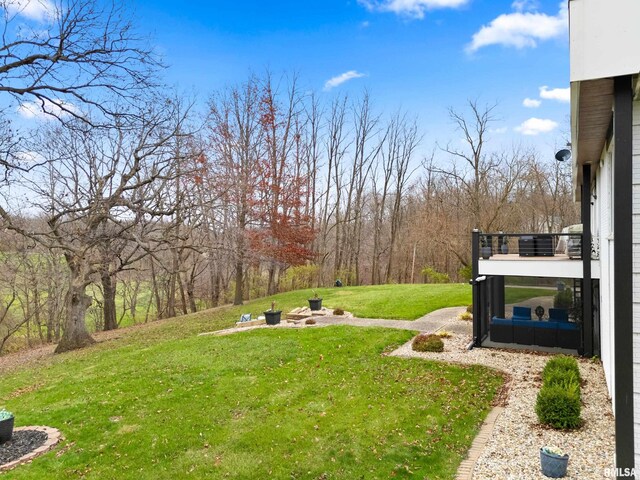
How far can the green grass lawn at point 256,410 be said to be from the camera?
6.04m

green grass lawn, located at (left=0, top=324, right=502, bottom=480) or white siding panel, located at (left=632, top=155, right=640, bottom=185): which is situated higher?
white siding panel, located at (left=632, top=155, right=640, bottom=185)

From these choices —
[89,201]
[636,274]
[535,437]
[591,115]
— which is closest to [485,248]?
[535,437]

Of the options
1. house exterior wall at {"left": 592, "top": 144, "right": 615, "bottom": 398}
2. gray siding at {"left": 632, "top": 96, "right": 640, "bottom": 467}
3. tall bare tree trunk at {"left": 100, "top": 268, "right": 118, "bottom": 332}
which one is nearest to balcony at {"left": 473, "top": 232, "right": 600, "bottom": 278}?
house exterior wall at {"left": 592, "top": 144, "right": 615, "bottom": 398}

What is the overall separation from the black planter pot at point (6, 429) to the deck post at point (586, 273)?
41.0 feet

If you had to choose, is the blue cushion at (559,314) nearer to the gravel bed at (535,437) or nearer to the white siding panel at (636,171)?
the gravel bed at (535,437)

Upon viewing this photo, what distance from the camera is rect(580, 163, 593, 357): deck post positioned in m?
10.5

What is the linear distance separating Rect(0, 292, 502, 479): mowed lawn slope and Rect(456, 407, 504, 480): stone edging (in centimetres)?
14

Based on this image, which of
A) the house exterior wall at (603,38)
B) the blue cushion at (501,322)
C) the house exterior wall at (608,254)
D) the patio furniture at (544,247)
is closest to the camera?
the house exterior wall at (603,38)

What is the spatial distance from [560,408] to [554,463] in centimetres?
Answer: 172

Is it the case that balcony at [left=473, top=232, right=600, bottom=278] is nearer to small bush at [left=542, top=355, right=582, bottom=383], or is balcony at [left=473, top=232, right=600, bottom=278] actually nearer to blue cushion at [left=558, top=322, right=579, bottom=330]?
blue cushion at [left=558, top=322, right=579, bottom=330]

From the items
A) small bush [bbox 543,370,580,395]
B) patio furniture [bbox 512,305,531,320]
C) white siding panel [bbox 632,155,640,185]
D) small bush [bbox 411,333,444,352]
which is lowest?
small bush [bbox 411,333,444,352]

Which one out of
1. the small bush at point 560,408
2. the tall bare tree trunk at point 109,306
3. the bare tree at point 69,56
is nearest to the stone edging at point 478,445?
the small bush at point 560,408

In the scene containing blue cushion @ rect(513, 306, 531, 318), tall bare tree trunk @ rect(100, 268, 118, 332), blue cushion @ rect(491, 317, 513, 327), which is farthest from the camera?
tall bare tree trunk @ rect(100, 268, 118, 332)

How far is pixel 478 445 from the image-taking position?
6.33 m
